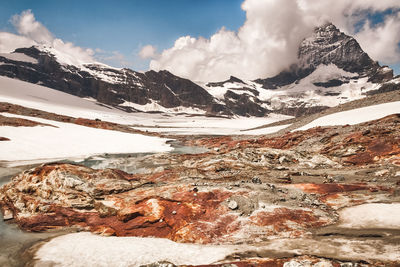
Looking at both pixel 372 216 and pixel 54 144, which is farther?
pixel 54 144

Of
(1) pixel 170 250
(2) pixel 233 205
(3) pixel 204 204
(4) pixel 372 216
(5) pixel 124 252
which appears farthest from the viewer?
(3) pixel 204 204

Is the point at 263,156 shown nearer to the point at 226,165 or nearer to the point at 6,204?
the point at 226,165

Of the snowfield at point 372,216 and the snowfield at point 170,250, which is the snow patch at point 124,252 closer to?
the snowfield at point 170,250

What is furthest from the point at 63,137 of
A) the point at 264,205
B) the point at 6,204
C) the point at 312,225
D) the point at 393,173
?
the point at 393,173

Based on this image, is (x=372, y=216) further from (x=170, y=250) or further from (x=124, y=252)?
(x=124, y=252)

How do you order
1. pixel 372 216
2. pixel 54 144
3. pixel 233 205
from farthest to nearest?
pixel 54 144 → pixel 233 205 → pixel 372 216

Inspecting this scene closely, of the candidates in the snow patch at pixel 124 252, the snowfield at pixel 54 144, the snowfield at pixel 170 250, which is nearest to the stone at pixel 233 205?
the snowfield at pixel 170 250

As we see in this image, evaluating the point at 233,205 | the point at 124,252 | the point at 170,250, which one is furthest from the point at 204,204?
the point at 124,252

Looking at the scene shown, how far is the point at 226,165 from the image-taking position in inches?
951

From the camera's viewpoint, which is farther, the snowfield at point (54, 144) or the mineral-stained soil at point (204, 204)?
the snowfield at point (54, 144)

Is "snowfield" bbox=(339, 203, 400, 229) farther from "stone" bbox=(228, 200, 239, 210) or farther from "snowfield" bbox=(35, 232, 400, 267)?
"stone" bbox=(228, 200, 239, 210)

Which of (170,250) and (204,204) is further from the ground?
(204,204)

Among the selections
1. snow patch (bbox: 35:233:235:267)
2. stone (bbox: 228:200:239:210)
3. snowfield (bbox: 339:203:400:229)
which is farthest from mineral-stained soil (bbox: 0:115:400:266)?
snow patch (bbox: 35:233:235:267)

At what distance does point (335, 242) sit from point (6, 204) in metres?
18.8
